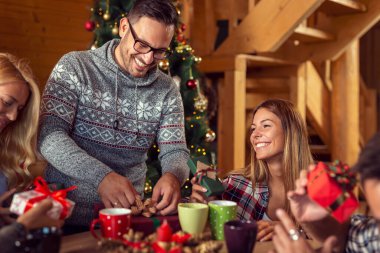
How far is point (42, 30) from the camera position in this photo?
383 cm

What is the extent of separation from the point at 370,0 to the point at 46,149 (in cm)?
354

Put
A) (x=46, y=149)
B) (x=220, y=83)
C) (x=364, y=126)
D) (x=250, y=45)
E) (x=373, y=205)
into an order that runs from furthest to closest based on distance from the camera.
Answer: (x=364, y=126) → (x=220, y=83) → (x=250, y=45) → (x=46, y=149) → (x=373, y=205)

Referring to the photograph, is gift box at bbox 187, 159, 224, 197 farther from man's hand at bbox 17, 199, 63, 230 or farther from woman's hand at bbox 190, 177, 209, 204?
man's hand at bbox 17, 199, 63, 230

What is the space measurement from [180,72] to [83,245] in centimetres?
225

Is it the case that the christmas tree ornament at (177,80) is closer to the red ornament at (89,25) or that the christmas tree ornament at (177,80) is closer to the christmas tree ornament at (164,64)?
the christmas tree ornament at (164,64)

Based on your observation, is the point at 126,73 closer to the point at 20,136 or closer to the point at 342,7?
the point at 20,136

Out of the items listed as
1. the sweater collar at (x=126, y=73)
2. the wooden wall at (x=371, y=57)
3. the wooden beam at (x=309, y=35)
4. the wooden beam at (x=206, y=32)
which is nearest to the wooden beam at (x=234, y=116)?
the wooden beam at (x=206, y=32)

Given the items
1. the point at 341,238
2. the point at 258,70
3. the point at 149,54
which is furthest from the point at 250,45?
the point at 341,238

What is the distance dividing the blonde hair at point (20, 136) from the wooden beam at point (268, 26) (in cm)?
261

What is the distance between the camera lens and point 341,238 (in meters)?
1.31

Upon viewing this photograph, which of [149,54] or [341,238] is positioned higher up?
[149,54]

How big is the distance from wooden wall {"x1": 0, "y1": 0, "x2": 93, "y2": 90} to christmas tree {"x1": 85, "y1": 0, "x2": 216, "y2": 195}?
1.38ft

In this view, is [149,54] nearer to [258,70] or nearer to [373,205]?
[373,205]

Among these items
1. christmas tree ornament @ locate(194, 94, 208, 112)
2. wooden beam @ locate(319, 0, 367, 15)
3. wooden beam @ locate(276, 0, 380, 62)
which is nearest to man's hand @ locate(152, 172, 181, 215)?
christmas tree ornament @ locate(194, 94, 208, 112)
